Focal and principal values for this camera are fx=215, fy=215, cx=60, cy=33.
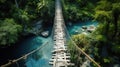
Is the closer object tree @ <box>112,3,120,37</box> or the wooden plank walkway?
the wooden plank walkway

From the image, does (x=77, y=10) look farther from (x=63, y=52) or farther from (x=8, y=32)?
(x=63, y=52)

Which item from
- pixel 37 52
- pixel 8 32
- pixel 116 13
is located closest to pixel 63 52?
pixel 8 32

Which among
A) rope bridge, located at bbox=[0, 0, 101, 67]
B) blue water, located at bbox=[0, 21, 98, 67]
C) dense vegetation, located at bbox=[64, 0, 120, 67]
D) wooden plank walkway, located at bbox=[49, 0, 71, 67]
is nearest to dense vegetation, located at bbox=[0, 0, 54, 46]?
blue water, located at bbox=[0, 21, 98, 67]

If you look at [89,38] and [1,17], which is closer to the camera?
[89,38]

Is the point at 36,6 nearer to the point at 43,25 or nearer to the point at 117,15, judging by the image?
the point at 43,25

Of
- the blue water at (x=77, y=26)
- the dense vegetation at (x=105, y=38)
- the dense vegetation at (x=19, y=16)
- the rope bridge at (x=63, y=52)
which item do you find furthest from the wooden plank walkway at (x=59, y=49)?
the blue water at (x=77, y=26)

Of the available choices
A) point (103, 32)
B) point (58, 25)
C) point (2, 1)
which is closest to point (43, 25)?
point (58, 25)

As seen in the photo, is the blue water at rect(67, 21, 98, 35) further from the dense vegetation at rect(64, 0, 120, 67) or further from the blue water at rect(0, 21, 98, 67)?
the dense vegetation at rect(64, 0, 120, 67)

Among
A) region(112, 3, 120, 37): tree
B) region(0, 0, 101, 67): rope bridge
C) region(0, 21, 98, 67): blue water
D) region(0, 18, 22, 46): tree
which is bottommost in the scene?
region(0, 21, 98, 67): blue water

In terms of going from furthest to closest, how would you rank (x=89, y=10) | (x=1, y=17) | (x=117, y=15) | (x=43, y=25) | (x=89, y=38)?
(x=89, y=10) → (x=43, y=25) → (x=1, y=17) → (x=89, y=38) → (x=117, y=15)
